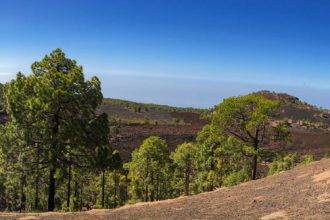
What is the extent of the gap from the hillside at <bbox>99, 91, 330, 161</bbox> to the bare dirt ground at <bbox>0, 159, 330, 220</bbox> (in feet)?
151

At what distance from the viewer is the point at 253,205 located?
16.6 m

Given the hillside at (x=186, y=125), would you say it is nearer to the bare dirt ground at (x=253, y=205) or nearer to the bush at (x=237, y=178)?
the bush at (x=237, y=178)

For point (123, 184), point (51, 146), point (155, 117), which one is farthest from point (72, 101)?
point (155, 117)

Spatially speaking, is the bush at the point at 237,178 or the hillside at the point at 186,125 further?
the hillside at the point at 186,125

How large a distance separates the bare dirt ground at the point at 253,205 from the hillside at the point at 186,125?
45922 millimetres

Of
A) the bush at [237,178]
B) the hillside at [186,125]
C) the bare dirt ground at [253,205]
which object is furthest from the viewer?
the hillside at [186,125]

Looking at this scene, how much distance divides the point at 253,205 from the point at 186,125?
7600 cm

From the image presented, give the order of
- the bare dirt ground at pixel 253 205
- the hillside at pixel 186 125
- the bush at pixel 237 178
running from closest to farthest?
the bare dirt ground at pixel 253 205 < the bush at pixel 237 178 < the hillside at pixel 186 125

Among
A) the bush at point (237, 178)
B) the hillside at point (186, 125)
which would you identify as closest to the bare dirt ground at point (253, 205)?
the bush at point (237, 178)

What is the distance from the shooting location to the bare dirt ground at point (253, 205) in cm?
1448

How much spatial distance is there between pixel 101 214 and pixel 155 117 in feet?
277

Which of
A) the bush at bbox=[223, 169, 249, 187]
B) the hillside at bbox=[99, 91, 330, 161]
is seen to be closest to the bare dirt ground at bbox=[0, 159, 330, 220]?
the bush at bbox=[223, 169, 249, 187]

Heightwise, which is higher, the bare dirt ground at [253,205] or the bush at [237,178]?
the bare dirt ground at [253,205]

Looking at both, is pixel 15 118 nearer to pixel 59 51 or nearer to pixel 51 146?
pixel 51 146
